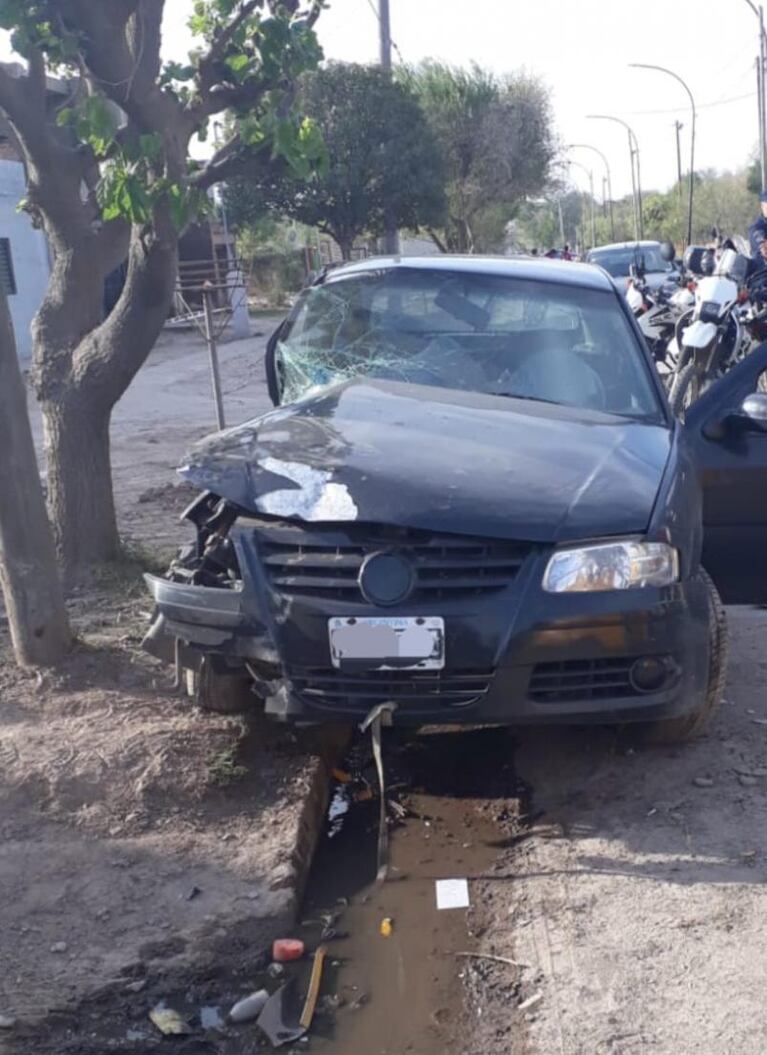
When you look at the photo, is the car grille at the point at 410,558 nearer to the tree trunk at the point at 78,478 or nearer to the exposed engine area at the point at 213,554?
the exposed engine area at the point at 213,554

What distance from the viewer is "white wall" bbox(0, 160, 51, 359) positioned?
81.1 feet

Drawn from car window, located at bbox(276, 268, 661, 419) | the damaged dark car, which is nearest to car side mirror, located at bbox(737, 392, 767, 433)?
car window, located at bbox(276, 268, 661, 419)

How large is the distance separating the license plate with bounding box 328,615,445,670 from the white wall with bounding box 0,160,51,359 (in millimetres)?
21516

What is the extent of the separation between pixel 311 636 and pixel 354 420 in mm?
1084

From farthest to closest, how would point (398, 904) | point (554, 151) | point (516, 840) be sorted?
point (554, 151), point (516, 840), point (398, 904)

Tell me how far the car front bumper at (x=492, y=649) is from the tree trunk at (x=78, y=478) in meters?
2.37

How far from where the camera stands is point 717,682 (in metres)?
4.59

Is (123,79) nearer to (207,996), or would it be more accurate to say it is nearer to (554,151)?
(207,996)

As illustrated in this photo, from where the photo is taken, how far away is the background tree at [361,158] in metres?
29.8

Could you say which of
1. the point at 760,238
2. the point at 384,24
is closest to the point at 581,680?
the point at 760,238

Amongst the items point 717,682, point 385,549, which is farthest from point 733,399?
point 385,549

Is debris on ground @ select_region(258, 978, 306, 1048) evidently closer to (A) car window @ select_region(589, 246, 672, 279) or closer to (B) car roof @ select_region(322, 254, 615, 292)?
(B) car roof @ select_region(322, 254, 615, 292)

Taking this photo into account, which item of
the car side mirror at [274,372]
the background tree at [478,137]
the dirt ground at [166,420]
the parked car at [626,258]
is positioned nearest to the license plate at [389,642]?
the car side mirror at [274,372]

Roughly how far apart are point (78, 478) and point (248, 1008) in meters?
3.60
